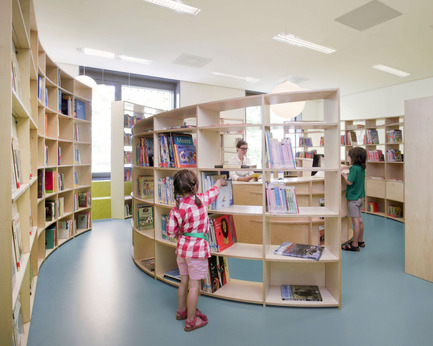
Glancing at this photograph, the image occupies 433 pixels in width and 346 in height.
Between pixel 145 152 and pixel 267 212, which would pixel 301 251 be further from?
pixel 145 152

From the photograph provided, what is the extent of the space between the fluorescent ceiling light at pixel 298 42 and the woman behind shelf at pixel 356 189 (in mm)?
2564

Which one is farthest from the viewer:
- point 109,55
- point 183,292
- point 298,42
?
point 109,55

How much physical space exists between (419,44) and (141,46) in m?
5.53

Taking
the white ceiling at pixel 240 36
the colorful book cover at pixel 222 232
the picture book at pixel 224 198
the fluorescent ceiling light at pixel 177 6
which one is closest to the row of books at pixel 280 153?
the picture book at pixel 224 198

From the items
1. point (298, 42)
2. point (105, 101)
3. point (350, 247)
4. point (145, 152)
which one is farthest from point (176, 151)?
point (105, 101)

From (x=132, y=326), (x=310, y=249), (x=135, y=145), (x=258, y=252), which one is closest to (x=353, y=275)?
(x=310, y=249)

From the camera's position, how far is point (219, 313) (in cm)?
253

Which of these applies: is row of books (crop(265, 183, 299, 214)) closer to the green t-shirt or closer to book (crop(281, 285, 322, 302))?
book (crop(281, 285, 322, 302))

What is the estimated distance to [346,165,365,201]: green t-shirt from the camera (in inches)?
165

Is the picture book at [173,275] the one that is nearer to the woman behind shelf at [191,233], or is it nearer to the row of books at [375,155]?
the woman behind shelf at [191,233]

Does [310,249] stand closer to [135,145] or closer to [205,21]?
[135,145]

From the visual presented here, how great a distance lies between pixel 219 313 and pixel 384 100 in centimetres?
912

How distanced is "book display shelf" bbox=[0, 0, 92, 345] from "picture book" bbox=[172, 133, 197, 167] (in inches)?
51.7

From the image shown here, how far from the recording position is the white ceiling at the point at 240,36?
4.26 m
